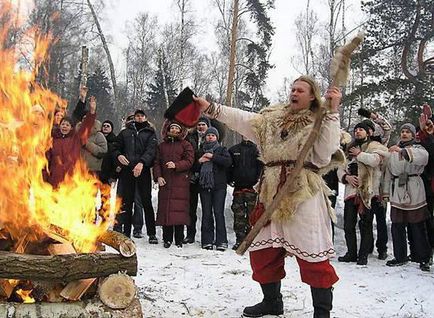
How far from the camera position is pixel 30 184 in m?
4.37

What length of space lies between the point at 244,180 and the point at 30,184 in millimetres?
4090

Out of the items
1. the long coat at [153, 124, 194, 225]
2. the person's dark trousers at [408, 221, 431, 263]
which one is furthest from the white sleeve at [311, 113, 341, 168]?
the long coat at [153, 124, 194, 225]

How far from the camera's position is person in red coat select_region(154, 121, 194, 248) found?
24.3 feet

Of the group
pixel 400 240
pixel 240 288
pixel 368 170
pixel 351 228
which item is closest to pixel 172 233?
pixel 240 288

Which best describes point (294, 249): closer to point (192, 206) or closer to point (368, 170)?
point (368, 170)

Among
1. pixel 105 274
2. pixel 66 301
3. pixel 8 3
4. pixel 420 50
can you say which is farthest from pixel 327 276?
pixel 420 50

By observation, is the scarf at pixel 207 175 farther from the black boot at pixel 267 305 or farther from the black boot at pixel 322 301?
the black boot at pixel 322 301

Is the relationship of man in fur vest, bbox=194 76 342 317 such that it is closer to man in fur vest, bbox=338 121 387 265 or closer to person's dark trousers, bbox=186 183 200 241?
man in fur vest, bbox=338 121 387 265

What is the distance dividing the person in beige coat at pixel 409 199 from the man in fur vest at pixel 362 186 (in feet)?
0.83


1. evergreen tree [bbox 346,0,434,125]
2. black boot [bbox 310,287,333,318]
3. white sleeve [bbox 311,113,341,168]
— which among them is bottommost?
black boot [bbox 310,287,333,318]

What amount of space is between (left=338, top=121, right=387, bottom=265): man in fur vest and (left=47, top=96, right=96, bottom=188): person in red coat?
392cm

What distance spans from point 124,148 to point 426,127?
451 centimetres

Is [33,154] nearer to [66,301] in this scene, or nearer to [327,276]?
[66,301]

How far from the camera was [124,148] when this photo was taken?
779cm
